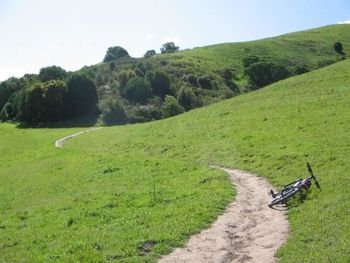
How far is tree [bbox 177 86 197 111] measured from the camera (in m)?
123

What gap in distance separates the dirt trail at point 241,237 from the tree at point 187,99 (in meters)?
96.9

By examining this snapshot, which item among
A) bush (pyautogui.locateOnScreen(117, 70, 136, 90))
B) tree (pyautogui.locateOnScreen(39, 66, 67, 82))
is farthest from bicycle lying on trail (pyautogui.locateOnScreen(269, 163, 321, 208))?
bush (pyautogui.locateOnScreen(117, 70, 136, 90))

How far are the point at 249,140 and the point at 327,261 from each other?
92.3ft

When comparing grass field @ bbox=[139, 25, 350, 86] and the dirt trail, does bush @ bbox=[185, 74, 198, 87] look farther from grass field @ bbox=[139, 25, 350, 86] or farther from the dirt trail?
the dirt trail

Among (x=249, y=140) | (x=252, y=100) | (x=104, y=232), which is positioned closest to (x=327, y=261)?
(x=104, y=232)

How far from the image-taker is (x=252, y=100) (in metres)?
63.6

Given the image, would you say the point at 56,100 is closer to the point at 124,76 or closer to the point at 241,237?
the point at 124,76

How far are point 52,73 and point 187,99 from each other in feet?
127

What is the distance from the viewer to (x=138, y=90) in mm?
127500

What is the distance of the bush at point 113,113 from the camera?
110750mm

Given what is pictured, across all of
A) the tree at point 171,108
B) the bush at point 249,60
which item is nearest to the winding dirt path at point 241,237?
the tree at point 171,108

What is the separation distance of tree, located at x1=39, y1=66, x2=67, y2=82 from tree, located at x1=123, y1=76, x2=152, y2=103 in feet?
58.1

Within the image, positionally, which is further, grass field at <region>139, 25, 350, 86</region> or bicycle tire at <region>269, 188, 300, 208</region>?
grass field at <region>139, 25, 350, 86</region>

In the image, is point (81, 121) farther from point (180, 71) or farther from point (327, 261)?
point (327, 261)
